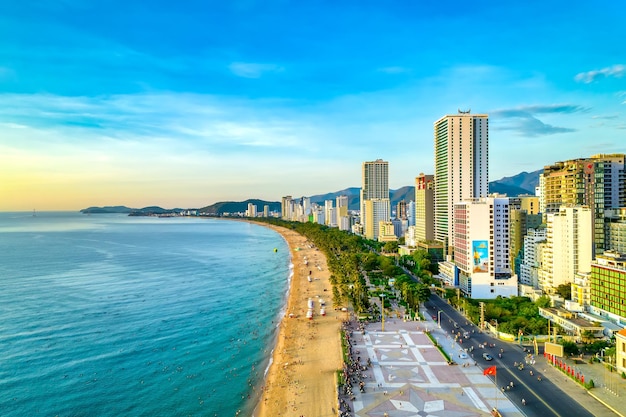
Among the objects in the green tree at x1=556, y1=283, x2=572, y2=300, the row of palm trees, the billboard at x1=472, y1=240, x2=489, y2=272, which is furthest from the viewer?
the billboard at x1=472, y1=240, x2=489, y2=272

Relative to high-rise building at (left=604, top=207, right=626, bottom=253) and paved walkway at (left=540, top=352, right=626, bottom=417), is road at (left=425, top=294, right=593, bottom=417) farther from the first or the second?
high-rise building at (left=604, top=207, right=626, bottom=253)

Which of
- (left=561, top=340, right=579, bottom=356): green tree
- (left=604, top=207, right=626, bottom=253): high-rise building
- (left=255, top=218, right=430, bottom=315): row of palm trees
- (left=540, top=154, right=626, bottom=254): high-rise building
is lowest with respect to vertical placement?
(left=561, top=340, right=579, bottom=356): green tree

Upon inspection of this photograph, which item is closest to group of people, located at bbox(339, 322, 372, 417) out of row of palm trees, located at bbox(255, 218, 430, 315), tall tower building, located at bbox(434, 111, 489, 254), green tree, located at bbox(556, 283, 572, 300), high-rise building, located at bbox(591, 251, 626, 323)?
row of palm trees, located at bbox(255, 218, 430, 315)

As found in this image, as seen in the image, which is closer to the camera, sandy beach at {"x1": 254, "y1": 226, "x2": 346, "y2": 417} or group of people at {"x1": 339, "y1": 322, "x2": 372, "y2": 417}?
group of people at {"x1": 339, "y1": 322, "x2": 372, "y2": 417}

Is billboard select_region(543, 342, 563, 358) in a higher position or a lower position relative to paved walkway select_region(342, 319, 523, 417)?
higher

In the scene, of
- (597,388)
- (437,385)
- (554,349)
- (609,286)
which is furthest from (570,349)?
(437,385)

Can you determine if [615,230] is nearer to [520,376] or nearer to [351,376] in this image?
[520,376]

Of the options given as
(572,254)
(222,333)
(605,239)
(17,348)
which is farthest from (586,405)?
(17,348)

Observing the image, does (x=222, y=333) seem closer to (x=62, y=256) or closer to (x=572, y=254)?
(x=572, y=254)
